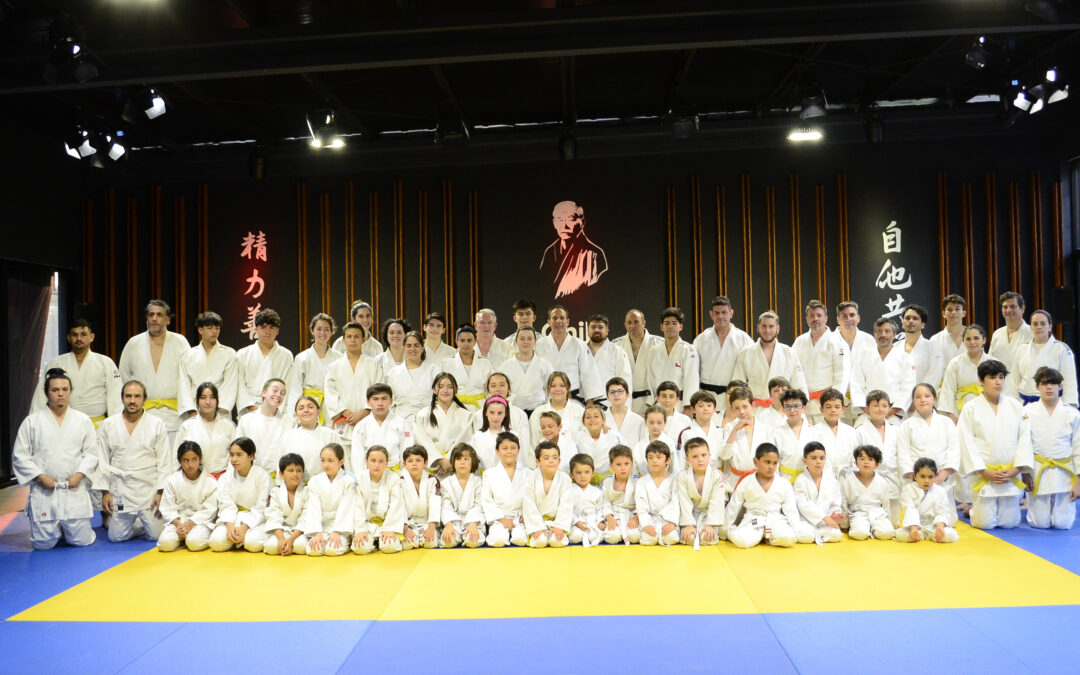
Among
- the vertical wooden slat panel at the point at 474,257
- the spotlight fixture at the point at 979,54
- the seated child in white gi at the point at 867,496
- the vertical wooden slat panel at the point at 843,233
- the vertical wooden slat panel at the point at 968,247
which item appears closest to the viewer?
the seated child in white gi at the point at 867,496

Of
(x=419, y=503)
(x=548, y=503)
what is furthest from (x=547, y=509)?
(x=419, y=503)

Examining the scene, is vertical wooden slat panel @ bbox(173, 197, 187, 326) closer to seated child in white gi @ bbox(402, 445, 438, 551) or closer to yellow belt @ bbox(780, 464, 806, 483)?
seated child in white gi @ bbox(402, 445, 438, 551)

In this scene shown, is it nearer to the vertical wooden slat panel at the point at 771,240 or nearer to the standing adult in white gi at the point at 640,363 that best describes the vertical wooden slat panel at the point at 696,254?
the vertical wooden slat panel at the point at 771,240

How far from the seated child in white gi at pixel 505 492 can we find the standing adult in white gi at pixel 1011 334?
4343 millimetres

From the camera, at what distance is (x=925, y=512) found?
4.91 metres

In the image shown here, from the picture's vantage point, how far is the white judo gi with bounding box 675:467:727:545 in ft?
16.0

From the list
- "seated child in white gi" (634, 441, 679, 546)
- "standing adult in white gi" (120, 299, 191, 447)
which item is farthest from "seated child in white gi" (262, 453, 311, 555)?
"seated child in white gi" (634, 441, 679, 546)

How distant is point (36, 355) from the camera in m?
8.23

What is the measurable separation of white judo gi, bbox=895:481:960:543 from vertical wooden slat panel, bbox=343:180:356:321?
6176 mm

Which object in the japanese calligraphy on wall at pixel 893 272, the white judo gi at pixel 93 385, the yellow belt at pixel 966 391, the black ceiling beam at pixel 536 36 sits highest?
the black ceiling beam at pixel 536 36

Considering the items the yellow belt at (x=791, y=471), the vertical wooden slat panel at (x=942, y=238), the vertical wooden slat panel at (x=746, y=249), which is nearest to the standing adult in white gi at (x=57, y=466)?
the yellow belt at (x=791, y=471)

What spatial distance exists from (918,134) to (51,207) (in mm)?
9718

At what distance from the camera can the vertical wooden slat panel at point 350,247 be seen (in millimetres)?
8758

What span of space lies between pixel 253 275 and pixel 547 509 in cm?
554
